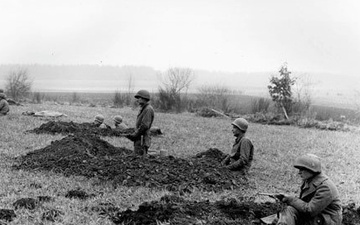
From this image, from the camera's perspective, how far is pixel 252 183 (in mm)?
10734

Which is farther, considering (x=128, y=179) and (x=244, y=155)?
(x=244, y=155)

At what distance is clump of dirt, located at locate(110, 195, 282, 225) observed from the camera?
681cm

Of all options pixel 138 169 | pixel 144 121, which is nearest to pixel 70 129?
pixel 144 121

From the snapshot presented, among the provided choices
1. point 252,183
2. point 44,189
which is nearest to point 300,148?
point 252,183

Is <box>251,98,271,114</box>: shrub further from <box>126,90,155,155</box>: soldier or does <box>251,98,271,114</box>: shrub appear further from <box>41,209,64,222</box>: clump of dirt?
<box>41,209,64,222</box>: clump of dirt

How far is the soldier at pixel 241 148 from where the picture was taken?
1043 cm

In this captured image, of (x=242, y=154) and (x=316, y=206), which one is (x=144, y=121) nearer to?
(x=242, y=154)

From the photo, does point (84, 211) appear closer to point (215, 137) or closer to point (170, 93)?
point (215, 137)

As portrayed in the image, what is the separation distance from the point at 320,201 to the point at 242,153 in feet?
14.8

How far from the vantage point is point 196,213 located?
711cm

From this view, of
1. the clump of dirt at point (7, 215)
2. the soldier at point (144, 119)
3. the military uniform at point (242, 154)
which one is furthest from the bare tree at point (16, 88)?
the clump of dirt at point (7, 215)

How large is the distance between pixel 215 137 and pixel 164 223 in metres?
14.1

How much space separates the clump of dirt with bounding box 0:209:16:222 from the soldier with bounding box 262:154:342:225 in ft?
13.3

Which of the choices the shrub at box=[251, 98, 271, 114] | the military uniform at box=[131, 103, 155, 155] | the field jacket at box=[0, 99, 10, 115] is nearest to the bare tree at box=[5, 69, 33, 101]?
the field jacket at box=[0, 99, 10, 115]
